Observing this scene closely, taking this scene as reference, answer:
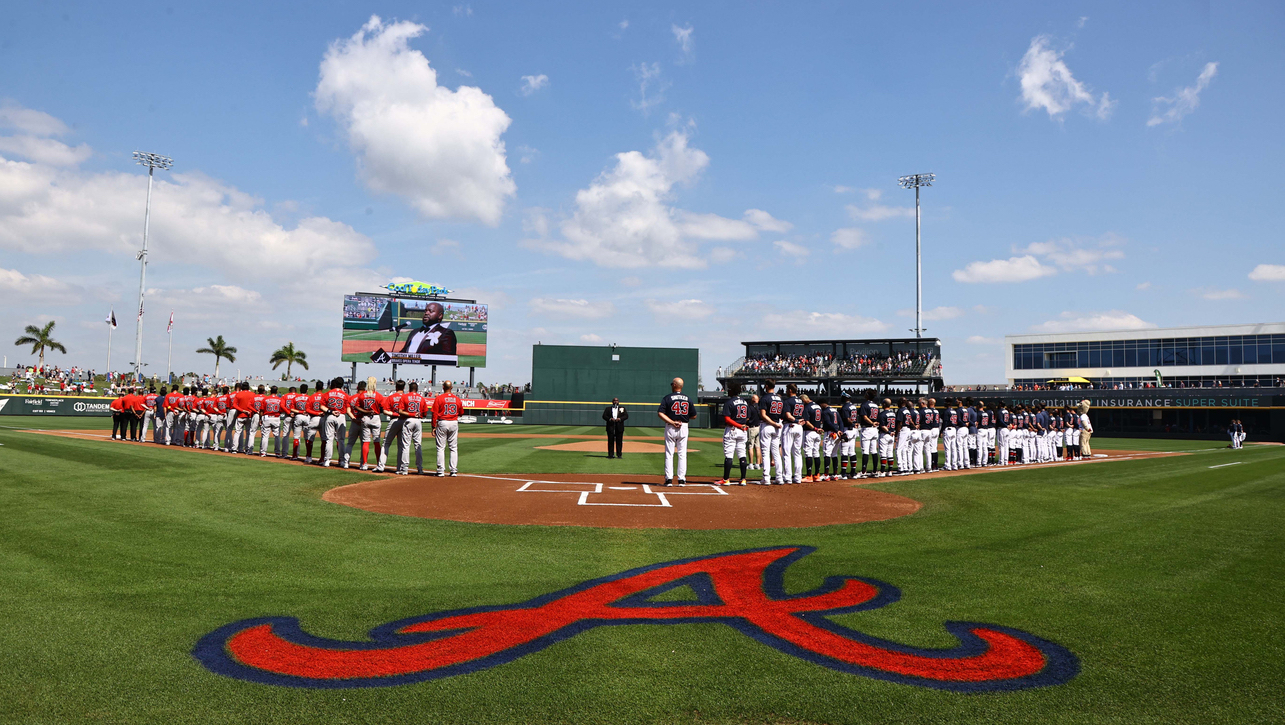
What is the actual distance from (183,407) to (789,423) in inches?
668

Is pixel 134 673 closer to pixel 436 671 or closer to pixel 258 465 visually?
pixel 436 671

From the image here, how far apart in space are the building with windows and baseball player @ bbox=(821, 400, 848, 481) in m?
47.0

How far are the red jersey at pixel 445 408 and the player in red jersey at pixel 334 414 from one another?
8.87ft

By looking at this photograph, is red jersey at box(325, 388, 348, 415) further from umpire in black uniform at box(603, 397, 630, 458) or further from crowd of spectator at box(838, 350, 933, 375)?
crowd of spectator at box(838, 350, 933, 375)

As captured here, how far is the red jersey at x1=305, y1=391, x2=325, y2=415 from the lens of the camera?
15.1 metres

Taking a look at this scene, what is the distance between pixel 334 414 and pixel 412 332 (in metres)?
32.8

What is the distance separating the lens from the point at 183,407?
1884cm

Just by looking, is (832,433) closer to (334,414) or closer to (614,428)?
(614,428)

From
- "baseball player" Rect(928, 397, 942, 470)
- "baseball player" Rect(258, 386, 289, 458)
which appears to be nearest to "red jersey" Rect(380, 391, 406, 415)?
"baseball player" Rect(258, 386, 289, 458)

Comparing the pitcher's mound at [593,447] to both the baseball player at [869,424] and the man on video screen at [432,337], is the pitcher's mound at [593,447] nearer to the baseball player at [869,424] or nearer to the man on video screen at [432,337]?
the baseball player at [869,424]

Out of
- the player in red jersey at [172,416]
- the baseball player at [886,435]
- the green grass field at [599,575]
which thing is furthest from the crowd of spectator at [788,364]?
the green grass field at [599,575]

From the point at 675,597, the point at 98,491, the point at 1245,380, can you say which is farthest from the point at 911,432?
the point at 1245,380

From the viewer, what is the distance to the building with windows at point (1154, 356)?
185 feet

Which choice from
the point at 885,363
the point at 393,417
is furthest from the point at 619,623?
the point at 885,363
